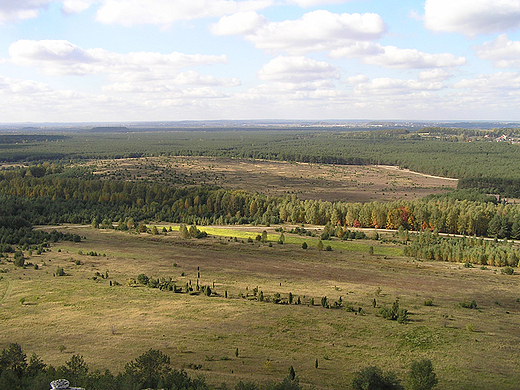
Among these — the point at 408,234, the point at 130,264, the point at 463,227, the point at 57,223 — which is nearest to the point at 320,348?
the point at 130,264

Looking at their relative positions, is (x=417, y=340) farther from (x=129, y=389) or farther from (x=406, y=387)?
(x=129, y=389)

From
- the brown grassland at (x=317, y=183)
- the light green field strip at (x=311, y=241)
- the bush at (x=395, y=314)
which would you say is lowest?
the light green field strip at (x=311, y=241)

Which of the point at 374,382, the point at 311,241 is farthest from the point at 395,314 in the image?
the point at 311,241

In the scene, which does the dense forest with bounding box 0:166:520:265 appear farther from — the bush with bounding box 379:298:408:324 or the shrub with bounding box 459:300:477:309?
the bush with bounding box 379:298:408:324

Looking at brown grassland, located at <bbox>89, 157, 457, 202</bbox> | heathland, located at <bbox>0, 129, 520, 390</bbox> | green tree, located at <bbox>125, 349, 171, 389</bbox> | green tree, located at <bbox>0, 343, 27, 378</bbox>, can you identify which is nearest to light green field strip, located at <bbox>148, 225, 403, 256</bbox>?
heathland, located at <bbox>0, 129, 520, 390</bbox>

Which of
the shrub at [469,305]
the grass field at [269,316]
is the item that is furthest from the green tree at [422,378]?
the shrub at [469,305]

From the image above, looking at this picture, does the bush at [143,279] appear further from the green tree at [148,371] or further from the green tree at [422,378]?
the green tree at [422,378]

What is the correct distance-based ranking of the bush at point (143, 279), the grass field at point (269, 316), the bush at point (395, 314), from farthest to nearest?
the bush at point (143, 279) < the bush at point (395, 314) < the grass field at point (269, 316)
